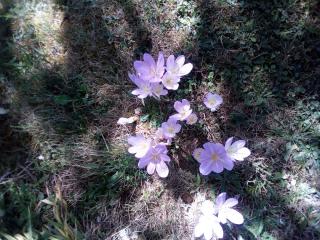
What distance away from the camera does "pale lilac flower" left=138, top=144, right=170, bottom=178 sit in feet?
8.59

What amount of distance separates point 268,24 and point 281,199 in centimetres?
122

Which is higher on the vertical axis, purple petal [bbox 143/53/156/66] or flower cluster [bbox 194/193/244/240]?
purple petal [bbox 143/53/156/66]

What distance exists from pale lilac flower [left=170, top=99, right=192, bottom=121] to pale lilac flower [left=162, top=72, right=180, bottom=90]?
0.35 ft

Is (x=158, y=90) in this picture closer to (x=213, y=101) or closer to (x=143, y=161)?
(x=213, y=101)

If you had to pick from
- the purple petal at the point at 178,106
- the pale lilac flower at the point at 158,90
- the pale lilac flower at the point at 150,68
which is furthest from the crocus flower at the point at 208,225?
the pale lilac flower at the point at 150,68

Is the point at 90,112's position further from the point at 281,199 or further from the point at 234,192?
the point at 281,199

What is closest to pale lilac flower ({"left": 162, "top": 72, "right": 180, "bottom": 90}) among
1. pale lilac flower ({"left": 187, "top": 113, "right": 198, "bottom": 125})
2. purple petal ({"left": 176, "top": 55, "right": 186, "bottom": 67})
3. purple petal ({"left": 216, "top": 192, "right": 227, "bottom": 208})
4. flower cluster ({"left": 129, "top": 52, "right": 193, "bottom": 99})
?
flower cluster ({"left": 129, "top": 52, "right": 193, "bottom": 99})

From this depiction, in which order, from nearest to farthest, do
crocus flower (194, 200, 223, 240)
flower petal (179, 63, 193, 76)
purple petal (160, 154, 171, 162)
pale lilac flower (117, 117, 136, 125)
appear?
crocus flower (194, 200, 223, 240) < purple petal (160, 154, 171, 162) < flower petal (179, 63, 193, 76) < pale lilac flower (117, 117, 136, 125)

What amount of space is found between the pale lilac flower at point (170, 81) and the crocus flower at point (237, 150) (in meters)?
0.51

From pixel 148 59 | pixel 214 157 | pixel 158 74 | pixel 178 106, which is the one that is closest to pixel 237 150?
pixel 214 157

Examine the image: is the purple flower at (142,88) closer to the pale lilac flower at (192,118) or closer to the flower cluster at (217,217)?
the pale lilac flower at (192,118)

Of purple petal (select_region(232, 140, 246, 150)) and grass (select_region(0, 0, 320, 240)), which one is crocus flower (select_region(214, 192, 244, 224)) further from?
purple petal (select_region(232, 140, 246, 150))

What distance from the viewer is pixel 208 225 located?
8.36ft

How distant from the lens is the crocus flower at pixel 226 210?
100 inches
